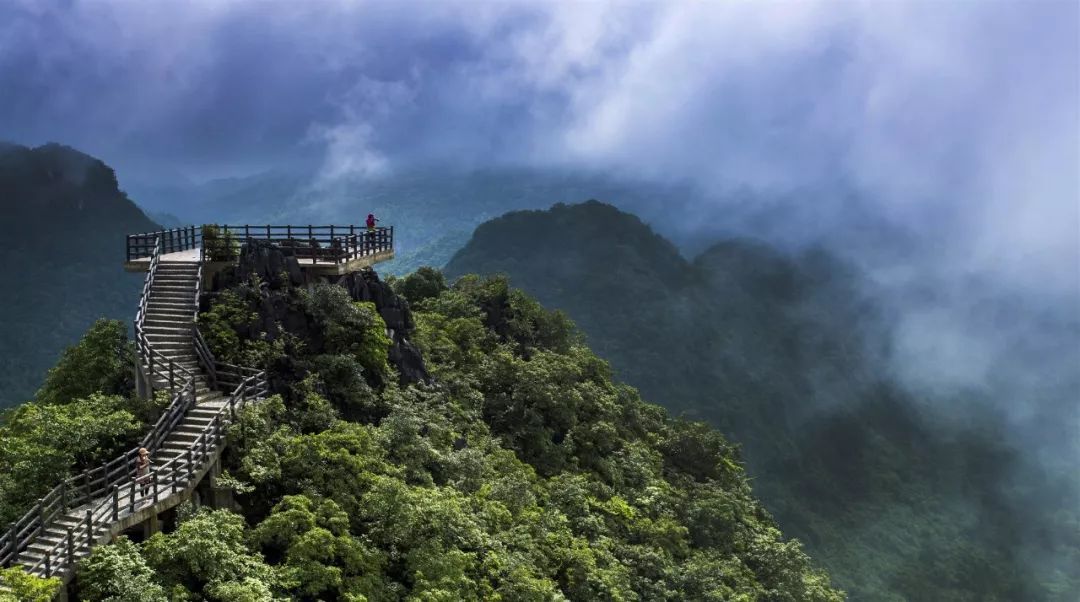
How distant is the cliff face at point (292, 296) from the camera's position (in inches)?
1069

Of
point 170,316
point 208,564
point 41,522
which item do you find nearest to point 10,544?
point 41,522

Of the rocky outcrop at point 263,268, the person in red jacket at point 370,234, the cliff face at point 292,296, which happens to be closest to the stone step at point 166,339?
the cliff face at point 292,296

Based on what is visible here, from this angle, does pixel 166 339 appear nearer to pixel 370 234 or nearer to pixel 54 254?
pixel 370 234

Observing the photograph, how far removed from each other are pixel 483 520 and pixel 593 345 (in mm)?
87182

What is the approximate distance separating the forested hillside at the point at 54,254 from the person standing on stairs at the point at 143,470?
74.2 meters

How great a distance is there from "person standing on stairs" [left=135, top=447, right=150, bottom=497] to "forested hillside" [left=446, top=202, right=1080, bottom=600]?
212ft

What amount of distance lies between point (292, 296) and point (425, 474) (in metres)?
7.76

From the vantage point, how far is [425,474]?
2411 cm

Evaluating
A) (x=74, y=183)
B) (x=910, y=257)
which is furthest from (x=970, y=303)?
(x=74, y=183)

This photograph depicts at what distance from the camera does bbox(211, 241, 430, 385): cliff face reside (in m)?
27.2

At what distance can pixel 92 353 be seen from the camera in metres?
27.8

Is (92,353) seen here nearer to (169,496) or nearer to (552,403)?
(169,496)

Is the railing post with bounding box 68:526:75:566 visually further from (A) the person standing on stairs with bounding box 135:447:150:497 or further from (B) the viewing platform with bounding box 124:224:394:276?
(B) the viewing platform with bounding box 124:224:394:276

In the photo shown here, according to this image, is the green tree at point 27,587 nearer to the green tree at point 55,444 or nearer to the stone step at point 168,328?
the green tree at point 55,444
